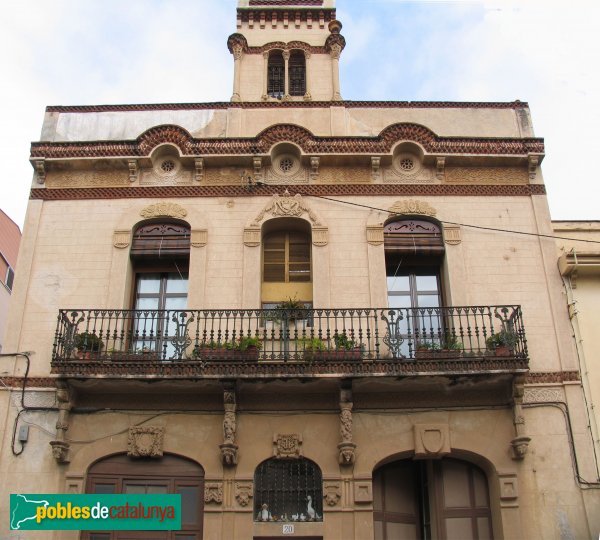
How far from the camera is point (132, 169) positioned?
46.4ft

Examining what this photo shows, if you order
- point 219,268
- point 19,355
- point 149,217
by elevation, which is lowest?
point 19,355

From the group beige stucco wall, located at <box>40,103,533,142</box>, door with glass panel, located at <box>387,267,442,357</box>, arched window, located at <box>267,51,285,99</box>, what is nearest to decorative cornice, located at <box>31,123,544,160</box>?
beige stucco wall, located at <box>40,103,533,142</box>

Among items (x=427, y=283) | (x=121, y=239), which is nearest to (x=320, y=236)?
(x=427, y=283)

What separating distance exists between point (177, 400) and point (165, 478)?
51.0 inches

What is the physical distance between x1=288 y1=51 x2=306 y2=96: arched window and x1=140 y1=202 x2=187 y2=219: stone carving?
4547mm

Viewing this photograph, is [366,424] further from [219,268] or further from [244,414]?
[219,268]

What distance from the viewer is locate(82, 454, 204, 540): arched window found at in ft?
37.9

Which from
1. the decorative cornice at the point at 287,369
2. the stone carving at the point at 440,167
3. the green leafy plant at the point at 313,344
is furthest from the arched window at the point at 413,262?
the green leafy plant at the point at 313,344

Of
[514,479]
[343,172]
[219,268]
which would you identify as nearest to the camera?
[514,479]

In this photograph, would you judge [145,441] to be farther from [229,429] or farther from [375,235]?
[375,235]

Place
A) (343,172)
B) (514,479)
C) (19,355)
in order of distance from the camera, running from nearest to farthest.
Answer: (514,479)
(19,355)
(343,172)

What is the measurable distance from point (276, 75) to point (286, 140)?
343cm

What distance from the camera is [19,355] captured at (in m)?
12.4

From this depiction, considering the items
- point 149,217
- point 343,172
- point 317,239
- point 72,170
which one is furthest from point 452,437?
point 72,170
